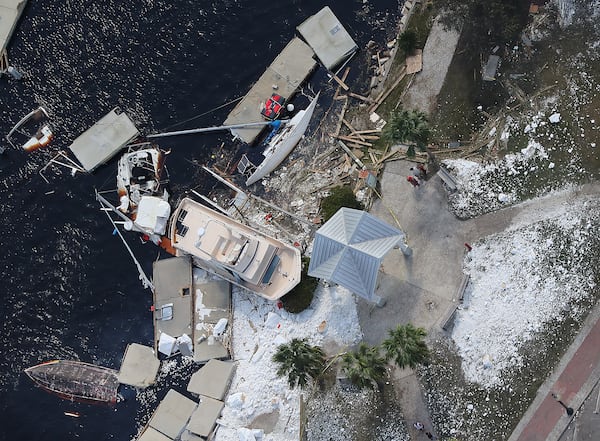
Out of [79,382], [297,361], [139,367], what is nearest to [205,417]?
[139,367]

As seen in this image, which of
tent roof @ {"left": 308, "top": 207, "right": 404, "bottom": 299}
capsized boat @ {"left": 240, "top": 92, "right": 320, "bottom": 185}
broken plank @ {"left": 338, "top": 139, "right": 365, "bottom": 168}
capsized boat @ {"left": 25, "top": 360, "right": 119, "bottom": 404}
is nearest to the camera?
tent roof @ {"left": 308, "top": 207, "right": 404, "bottom": 299}

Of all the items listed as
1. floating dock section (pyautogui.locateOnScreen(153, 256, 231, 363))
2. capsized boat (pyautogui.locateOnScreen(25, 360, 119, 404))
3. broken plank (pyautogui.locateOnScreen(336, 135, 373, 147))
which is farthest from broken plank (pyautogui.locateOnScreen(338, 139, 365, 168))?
capsized boat (pyautogui.locateOnScreen(25, 360, 119, 404))

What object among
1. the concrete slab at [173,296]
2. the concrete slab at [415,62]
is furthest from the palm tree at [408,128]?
the concrete slab at [173,296]

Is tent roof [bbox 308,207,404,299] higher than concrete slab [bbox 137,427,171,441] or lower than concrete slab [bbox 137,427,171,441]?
higher

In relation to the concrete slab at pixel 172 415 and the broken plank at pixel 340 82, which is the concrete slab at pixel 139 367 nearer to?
the concrete slab at pixel 172 415

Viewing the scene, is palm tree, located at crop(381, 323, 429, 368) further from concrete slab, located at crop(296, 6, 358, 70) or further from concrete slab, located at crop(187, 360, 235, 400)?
concrete slab, located at crop(296, 6, 358, 70)

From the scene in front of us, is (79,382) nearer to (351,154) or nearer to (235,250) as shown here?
(235,250)

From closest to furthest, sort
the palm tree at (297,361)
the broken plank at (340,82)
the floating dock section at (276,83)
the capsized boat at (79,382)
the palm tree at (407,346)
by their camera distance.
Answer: the palm tree at (407,346) → the palm tree at (297,361) → the capsized boat at (79,382) → the broken plank at (340,82) → the floating dock section at (276,83)
